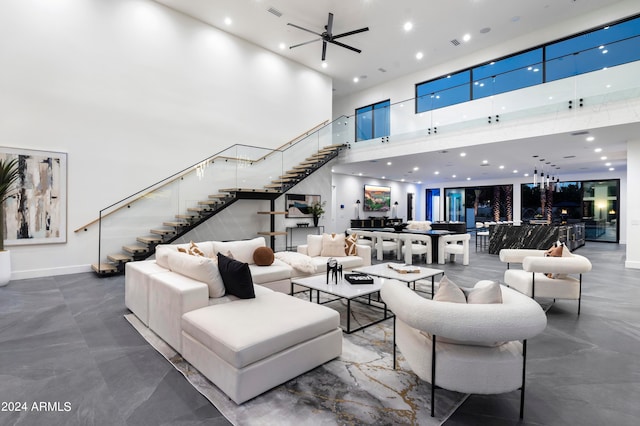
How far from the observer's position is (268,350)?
219cm

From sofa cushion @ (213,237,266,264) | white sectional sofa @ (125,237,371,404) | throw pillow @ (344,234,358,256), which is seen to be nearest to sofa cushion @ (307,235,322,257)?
throw pillow @ (344,234,358,256)

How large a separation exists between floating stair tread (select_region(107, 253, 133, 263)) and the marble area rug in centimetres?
429

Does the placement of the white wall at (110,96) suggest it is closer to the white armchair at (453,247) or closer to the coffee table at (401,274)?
the coffee table at (401,274)

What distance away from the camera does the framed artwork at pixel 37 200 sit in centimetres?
582

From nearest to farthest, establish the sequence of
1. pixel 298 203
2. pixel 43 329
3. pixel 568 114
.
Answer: pixel 43 329, pixel 568 114, pixel 298 203

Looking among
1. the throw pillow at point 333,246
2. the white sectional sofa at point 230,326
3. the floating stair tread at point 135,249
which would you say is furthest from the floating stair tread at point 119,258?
the throw pillow at point 333,246

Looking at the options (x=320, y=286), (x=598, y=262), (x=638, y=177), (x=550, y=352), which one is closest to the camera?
(x=550, y=352)

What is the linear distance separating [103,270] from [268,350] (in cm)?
536

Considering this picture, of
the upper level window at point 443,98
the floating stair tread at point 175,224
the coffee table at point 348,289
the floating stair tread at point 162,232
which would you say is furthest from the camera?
the upper level window at point 443,98

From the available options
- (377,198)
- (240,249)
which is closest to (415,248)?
(240,249)

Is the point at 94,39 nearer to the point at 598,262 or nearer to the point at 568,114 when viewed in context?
the point at 568,114

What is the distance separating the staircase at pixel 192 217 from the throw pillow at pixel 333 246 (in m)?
3.12

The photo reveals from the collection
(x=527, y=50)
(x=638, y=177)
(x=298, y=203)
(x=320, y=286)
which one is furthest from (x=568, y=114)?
(x=298, y=203)

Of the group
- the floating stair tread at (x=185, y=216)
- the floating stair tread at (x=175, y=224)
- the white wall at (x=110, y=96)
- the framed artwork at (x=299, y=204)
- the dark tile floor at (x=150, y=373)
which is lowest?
the dark tile floor at (x=150, y=373)
